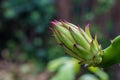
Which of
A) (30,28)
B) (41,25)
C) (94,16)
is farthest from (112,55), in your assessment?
(30,28)

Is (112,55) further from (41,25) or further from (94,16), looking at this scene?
(41,25)

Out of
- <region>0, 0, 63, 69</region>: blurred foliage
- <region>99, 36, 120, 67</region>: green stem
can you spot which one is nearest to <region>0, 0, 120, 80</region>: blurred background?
<region>0, 0, 63, 69</region>: blurred foliage

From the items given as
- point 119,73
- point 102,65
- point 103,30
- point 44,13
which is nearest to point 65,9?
point 44,13

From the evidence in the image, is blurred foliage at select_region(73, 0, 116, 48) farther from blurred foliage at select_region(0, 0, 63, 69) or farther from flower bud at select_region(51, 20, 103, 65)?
flower bud at select_region(51, 20, 103, 65)

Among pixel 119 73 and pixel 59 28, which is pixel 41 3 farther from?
pixel 59 28

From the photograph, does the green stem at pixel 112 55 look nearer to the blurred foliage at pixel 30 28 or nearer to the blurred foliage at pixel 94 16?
the blurred foliage at pixel 94 16

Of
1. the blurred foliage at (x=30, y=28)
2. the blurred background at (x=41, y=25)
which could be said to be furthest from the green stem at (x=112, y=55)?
the blurred foliage at (x=30, y=28)
